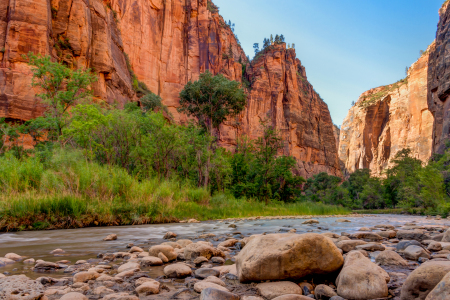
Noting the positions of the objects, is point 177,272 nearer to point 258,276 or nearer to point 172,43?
point 258,276

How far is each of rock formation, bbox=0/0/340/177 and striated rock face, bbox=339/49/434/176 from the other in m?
18.6

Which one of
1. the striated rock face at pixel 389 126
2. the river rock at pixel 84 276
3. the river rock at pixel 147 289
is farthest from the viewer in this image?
the striated rock face at pixel 389 126

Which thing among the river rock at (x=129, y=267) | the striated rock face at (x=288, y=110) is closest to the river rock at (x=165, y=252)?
the river rock at (x=129, y=267)

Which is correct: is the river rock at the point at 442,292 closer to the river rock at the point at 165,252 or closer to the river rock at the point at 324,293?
the river rock at the point at 324,293

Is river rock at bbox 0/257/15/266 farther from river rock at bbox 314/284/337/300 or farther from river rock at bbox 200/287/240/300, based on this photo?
river rock at bbox 314/284/337/300

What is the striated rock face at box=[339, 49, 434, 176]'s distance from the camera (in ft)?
236

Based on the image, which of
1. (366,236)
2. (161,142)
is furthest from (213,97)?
(366,236)

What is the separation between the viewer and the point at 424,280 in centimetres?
219

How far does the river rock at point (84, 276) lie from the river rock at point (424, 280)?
9.48 ft

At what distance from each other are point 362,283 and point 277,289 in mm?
723

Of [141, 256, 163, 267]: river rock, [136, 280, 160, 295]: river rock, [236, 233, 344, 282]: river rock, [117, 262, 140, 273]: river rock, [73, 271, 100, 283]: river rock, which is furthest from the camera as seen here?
[141, 256, 163, 267]: river rock

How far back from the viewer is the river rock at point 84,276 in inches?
113

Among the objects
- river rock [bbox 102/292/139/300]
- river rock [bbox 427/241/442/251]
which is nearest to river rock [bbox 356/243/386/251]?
river rock [bbox 427/241/442/251]

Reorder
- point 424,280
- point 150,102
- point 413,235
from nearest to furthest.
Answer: point 424,280 < point 413,235 < point 150,102
